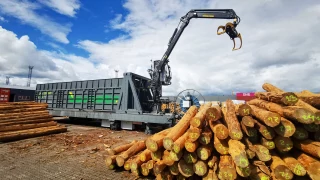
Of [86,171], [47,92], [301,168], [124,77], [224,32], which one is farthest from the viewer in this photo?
[47,92]

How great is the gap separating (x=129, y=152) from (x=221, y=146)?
238cm

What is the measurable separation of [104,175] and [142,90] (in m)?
6.90

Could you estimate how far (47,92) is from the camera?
48.2 ft

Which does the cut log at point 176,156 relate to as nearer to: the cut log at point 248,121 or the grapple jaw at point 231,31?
the cut log at point 248,121

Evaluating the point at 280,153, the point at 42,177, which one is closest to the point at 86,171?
the point at 42,177

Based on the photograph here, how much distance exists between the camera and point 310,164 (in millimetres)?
3117

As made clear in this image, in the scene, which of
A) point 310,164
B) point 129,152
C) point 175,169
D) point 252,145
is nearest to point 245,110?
point 252,145

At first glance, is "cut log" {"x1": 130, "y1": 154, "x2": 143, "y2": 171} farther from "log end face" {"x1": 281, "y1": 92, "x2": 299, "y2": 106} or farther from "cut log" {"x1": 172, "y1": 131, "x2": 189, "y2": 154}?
"log end face" {"x1": 281, "y1": 92, "x2": 299, "y2": 106}

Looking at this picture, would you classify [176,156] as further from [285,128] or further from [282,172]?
[285,128]

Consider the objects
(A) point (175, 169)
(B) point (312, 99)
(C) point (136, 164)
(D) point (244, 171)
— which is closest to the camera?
(D) point (244, 171)

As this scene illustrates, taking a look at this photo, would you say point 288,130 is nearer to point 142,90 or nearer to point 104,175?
point 104,175

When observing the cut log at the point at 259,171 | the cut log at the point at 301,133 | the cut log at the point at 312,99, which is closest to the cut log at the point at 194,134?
the cut log at the point at 259,171

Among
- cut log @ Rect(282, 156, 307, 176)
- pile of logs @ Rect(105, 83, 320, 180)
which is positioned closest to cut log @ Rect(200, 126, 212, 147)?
pile of logs @ Rect(105, 83, 320, 180)

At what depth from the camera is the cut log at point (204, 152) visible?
3.36 m
